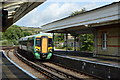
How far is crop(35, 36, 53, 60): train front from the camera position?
56.3 feet

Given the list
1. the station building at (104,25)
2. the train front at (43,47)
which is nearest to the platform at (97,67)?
the train front at (43,47)

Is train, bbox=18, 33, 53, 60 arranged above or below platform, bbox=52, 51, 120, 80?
above

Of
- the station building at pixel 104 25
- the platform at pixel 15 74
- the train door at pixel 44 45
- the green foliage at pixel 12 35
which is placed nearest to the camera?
the platform at pixel 15 74

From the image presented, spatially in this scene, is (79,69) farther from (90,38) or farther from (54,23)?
(90,38)

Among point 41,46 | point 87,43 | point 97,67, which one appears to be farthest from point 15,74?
point 87,43

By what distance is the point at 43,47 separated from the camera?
57.0ft

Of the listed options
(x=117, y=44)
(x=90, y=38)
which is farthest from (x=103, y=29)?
(x=90, y=38)

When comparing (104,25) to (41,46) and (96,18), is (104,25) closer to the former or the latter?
(96,18)

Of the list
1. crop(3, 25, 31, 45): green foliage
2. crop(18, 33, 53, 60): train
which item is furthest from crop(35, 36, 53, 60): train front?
crop(3, 25, 31, 45): green foliage

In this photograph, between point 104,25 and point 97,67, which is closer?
point 97,67

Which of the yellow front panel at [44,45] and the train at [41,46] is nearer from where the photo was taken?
the train at [41,46]

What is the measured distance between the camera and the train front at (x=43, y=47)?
56.3ft

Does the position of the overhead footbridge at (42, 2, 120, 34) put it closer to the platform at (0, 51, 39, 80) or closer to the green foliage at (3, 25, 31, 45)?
the platform at (0, 51, 39, 80)

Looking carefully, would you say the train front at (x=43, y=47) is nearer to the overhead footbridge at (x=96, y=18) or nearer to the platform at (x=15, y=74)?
the overhead footbridge at (x=96, y=18)
